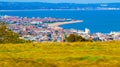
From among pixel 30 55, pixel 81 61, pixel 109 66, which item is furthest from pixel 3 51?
pixel 109 66

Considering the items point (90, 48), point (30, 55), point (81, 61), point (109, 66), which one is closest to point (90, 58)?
point (81, 61)

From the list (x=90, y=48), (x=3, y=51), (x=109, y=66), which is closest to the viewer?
(x=109, y=66)

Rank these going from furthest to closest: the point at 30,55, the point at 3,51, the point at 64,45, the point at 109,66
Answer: the point at 64,45 → the point at 3,51 → the point at 30,55 → the point at 109,66

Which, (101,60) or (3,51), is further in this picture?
(3,51)

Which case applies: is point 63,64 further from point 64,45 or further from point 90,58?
point 64,45

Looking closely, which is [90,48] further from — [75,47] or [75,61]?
[75,61]

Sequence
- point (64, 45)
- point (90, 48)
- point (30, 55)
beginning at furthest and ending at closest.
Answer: point (64, 45)
point (90, 48)
point (30, 55)

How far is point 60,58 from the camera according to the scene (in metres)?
15.6

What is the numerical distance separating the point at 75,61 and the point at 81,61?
195 mm

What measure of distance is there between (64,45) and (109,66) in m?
7.50

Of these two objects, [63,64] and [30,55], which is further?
[30,55]

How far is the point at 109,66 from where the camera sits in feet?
45.1

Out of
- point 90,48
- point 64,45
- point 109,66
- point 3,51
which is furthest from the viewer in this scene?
point 64,45

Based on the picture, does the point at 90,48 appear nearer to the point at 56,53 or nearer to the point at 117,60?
the point at 56,53
